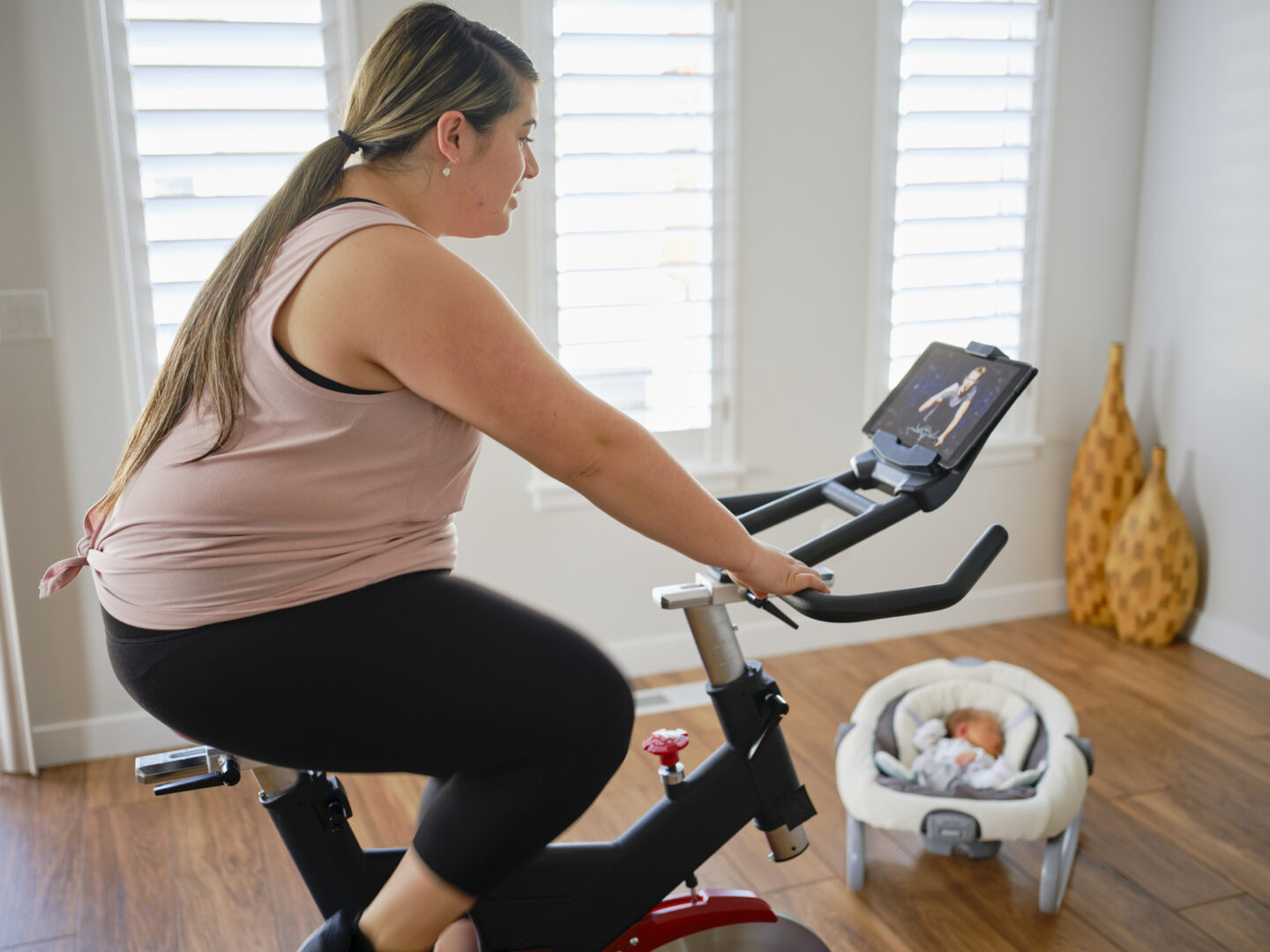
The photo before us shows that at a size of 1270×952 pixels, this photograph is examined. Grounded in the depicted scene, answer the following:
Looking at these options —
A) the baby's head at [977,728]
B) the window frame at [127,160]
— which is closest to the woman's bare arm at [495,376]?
the baby's head at [977,728]

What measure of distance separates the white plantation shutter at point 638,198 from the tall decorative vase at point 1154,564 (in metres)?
1.25

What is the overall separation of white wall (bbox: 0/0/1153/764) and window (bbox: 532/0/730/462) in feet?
0.32

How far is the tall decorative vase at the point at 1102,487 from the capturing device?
308cm

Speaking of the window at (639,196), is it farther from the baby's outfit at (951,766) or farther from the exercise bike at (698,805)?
the exercise bike at (698,805)

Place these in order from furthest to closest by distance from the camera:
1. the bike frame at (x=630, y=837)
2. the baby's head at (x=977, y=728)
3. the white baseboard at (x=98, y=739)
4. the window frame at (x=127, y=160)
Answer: the white baseboard at (x=98, y=739) → the window frame at (x=127, y=160) → the baby's head at (x=977, y=728) → the bike frame at (x=630, y=837)

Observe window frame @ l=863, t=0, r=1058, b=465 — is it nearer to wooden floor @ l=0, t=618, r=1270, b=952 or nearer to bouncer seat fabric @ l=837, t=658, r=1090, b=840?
wooden floor @ l=0, t=618, r=1270, b=952

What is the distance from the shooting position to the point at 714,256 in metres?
2.78

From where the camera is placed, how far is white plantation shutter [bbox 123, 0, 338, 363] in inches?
90.9

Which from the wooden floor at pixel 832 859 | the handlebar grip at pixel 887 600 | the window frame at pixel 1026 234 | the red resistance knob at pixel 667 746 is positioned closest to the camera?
the handlebar grip at pixel 887 600

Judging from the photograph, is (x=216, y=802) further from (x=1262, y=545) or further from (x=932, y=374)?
(x=1262, y=545)

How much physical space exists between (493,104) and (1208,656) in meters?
2.64

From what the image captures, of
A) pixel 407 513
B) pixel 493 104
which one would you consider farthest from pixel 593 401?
pixel 493 104

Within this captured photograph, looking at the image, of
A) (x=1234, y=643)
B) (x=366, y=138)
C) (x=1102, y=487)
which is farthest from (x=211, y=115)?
(x=1234, y=643)

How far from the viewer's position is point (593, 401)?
111 centimetres
